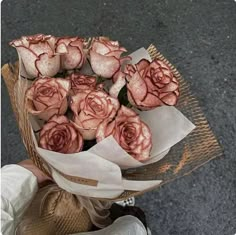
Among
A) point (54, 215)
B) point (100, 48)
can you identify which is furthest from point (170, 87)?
point (54, 215)

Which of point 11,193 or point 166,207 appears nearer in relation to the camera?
point 11,193

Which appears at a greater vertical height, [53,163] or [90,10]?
[53,163]

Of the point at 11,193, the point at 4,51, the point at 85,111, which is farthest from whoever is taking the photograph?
the point at 4,51

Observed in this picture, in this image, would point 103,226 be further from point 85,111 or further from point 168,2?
point 168,2

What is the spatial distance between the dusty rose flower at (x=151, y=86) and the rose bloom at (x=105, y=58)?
36mm

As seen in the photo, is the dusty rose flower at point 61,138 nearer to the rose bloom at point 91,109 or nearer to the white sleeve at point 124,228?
the rose bloom at point 91,109

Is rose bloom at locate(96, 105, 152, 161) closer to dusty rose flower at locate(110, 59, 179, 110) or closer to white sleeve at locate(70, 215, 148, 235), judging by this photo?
dusty rose flower at locate(110, 59, 179, 110)

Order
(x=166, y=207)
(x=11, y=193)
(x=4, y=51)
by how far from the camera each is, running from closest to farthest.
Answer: (x=11, y=193) < (x=166, y=207) < (x=4, y=51)

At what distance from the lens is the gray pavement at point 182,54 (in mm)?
1366

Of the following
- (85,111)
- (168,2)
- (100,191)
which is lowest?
(168,2)

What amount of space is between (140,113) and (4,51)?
926 mm

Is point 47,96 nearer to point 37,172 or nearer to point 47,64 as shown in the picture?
point 47,64

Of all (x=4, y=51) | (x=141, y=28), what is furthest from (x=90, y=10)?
(x=4, y=51)

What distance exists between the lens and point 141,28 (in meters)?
1.58
